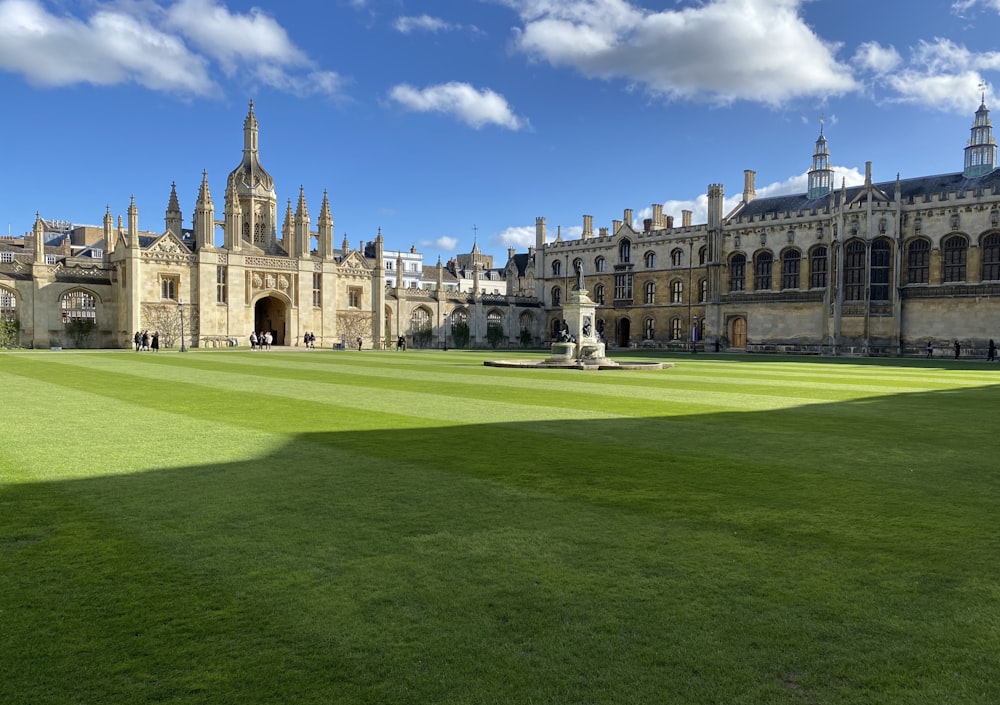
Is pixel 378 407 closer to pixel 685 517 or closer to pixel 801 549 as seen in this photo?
pixel 685 517

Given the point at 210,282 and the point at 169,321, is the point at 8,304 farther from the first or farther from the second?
the point at 210,282

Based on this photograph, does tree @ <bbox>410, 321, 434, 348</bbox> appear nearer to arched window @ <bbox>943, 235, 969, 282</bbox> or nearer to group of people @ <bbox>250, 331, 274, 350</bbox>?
group of people @ <bbox>250, 331, 274, 350</bbox>

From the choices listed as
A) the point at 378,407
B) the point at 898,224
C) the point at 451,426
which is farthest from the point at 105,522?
the point at 898,224

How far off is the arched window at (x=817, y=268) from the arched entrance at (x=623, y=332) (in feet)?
56.8

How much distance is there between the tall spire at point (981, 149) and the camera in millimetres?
49156

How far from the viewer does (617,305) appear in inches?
2613

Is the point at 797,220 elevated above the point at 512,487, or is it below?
above

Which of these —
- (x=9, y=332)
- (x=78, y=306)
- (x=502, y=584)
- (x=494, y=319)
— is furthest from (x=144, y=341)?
(x=502, y=584)

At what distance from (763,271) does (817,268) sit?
4.16 metres

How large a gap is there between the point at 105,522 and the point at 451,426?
217 inches

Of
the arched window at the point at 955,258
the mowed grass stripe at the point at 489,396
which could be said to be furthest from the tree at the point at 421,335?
the mowed grass stripe at the point at 489,396

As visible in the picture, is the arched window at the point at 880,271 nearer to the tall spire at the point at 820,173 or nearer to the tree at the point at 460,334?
the tall spire at the point at 820,173

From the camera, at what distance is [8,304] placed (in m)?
46.5

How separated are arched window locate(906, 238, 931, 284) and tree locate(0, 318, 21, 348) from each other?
55983mm
